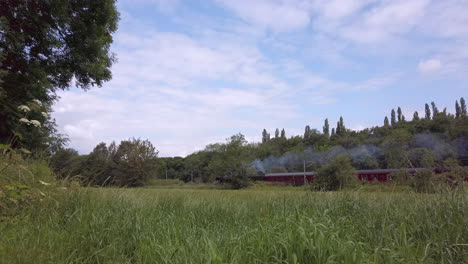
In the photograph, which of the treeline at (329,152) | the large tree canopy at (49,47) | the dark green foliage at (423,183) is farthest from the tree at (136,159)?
the dark green foliage at (423,183)

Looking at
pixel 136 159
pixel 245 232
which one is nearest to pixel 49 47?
pixel 245 232

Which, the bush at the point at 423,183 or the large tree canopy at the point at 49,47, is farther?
the large tree canopy at the point at 49,47

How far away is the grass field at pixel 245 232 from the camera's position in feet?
11.9

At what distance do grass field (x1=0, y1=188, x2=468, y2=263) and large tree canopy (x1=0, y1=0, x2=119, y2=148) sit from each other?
3.15 m

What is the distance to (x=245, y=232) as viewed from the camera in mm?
4605

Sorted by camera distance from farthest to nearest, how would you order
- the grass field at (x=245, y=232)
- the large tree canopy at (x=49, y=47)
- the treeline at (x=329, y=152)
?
the treeline at (x=329, y=152) < the large tree canopy at (x=49, y=47) < the grass field at (x=245, y=232)


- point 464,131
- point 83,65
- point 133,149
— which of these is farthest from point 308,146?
point 83,65

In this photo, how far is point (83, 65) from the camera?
9.48 metres

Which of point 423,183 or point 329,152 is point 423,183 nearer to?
point 423,183

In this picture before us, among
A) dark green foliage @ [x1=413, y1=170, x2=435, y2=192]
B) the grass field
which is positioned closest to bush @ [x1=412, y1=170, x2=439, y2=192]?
dark green foliage @ [x1=413, y1=170, x2=435, y2=192]

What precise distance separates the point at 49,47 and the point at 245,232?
23.8 ft

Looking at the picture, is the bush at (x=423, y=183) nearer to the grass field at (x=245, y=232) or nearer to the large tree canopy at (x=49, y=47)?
the grass field at (x=245, y=232)

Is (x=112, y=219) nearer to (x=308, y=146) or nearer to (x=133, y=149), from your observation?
(x=133, y=149)

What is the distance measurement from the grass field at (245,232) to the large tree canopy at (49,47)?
315 cm
